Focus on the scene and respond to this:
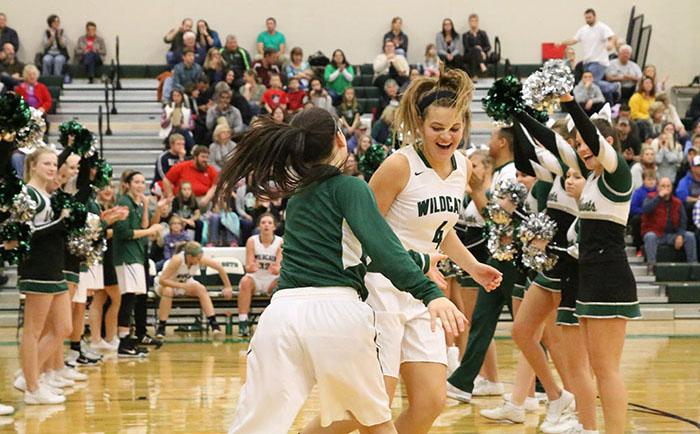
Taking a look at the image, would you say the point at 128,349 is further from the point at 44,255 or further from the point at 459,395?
the point at 459,395

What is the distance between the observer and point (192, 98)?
1559cm

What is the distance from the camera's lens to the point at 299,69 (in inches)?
681

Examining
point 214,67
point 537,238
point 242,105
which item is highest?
point 214,67

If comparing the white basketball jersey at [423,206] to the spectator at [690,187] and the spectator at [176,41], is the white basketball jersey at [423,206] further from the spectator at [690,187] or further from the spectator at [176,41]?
the spectator at [176,41]

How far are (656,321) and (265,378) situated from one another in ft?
31.9

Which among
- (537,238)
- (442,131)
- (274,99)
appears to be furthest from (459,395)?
(274,99)

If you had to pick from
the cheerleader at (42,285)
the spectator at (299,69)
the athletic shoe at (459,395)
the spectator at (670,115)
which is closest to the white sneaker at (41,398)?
the cheerleader at (42,285)

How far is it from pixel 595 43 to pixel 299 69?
4795 millimetres

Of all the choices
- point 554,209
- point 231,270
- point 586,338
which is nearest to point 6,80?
point 231,270

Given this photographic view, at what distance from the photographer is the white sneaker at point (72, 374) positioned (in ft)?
26.3

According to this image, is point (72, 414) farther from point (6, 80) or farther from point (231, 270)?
point (6, 80)

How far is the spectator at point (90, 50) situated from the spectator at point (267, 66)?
2730mm

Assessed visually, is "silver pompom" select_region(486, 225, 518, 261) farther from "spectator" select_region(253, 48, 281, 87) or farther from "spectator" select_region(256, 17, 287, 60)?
"spectator" select_region(256, 17, 287, 60)

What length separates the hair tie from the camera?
4359 mm
